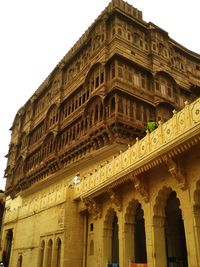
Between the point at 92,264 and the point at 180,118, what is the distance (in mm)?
8515

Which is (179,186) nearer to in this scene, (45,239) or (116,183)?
(116,183)

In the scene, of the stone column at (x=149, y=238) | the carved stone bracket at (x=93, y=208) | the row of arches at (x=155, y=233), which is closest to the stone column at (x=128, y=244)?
the row of arches at (x=155, y=233)

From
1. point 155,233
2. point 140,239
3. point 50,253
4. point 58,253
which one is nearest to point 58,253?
point 58,253

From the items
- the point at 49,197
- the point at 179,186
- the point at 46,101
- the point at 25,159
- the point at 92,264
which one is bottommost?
the point at 92,264

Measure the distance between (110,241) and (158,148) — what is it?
5994 mm

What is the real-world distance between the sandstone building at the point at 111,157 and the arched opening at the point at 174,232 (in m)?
0.05

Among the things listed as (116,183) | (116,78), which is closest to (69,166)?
(116,78)

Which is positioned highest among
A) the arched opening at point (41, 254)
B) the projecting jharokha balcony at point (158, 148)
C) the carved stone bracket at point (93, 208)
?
the projecting jharokha balcony at point (158, 148)

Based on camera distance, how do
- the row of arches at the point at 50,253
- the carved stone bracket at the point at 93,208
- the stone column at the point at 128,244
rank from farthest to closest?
the row of arches at the point at 50,253
the carved stone bracket at the point at 93,208
the stone column at the point at 128,244

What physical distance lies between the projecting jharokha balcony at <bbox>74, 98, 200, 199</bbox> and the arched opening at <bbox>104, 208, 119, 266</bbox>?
140cm

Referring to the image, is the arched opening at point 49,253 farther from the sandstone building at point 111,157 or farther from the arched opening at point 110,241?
the arched opening at point 110,241

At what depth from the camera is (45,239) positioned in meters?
15.6

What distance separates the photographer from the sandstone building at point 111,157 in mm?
9586

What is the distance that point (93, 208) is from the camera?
13648 mm
